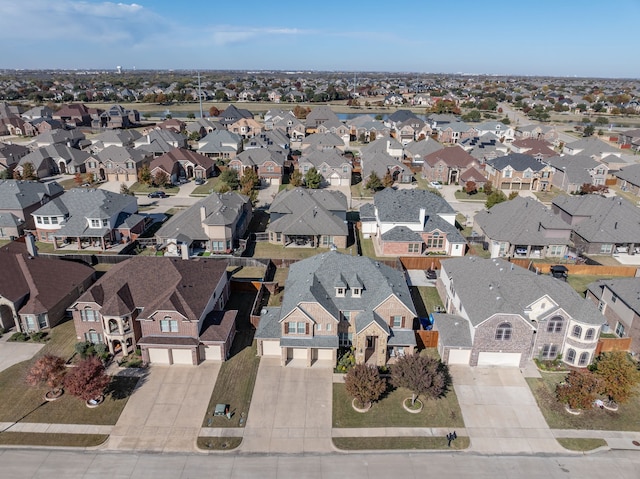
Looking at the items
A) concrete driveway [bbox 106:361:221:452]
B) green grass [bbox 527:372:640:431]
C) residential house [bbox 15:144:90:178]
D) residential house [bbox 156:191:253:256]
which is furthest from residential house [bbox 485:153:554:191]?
residential house [bbox 15:144:90:178]

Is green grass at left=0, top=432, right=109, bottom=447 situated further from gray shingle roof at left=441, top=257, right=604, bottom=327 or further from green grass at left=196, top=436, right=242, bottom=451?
gray shingle roof at left=441, top=257, right=604, bottom=327

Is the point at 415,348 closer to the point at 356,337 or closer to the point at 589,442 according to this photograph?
the point at 356,337

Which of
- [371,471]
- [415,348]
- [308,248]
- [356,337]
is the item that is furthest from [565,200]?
[371,471]

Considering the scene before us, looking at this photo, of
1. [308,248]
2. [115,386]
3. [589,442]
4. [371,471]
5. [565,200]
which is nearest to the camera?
[371,471]

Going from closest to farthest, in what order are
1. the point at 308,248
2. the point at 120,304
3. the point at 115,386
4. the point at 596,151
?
the point at 115,386, the point at 120,304, the point at 308,248, the point at 596,151

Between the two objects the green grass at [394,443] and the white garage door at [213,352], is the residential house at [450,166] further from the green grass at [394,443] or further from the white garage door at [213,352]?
the green grass at [394,443]
